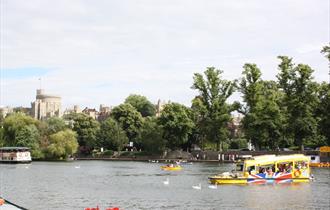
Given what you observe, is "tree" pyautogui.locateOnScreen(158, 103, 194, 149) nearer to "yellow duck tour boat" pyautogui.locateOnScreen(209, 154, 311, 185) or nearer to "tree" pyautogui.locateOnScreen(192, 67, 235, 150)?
"tree" pyautogui.locateOnScreen(192, 67, 235, 150)

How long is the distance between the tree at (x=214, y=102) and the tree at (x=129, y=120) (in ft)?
138

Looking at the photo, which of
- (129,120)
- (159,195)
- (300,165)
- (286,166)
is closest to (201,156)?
(129,120)

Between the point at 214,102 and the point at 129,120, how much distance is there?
156 feet

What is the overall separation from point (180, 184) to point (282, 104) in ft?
199

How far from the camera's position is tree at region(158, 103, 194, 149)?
144750 mm

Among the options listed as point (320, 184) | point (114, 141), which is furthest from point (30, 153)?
point (320, 184)

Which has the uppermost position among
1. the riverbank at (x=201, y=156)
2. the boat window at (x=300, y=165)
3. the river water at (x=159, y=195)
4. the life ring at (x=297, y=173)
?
the riverbank at (x=201, y=156)

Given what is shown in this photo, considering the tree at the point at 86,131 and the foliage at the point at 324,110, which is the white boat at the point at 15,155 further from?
the foliage at the point at 324,110

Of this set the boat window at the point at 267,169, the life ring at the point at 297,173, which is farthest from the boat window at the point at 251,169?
the life ring at the point at 297,173

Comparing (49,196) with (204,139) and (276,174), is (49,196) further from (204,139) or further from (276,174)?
(204,139)

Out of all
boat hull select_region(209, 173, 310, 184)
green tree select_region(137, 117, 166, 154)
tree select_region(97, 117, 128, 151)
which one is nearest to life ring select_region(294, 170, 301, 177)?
boat hull select_region(209, 173, 310, 184)

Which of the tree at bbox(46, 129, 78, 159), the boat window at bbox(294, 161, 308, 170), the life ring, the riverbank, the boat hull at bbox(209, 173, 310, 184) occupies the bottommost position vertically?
the boat hull at bbox(209, 173, 310, 184)

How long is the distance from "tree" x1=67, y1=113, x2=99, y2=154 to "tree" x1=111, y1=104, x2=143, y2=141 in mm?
7876

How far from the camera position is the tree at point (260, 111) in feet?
393
